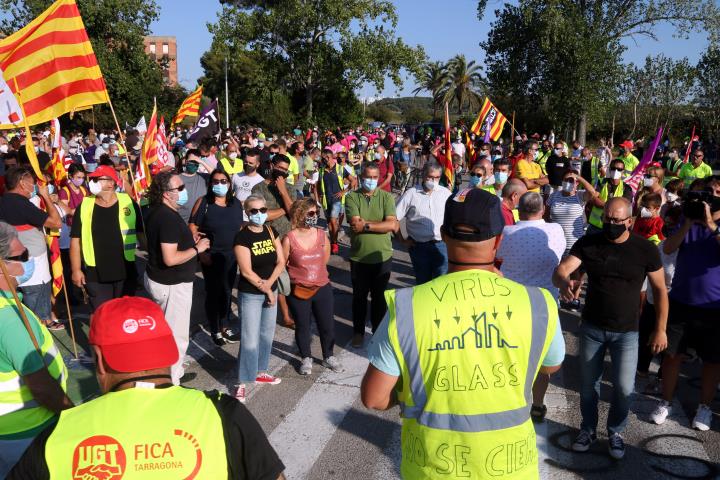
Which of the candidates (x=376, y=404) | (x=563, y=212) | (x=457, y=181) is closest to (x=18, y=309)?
(x=376, y=404)

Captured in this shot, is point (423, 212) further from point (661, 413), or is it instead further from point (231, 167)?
point (231, 167)

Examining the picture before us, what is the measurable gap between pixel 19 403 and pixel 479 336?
2.00 meters

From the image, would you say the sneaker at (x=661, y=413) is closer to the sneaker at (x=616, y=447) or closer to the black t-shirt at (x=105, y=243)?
the sneaker at (x=616, y=447)

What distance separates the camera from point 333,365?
603 centimetres

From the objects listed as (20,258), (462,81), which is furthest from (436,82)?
(20,258)

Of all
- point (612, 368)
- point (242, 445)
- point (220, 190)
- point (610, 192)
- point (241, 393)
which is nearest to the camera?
point (242, 445)

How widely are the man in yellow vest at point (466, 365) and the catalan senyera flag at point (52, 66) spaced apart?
187 inches

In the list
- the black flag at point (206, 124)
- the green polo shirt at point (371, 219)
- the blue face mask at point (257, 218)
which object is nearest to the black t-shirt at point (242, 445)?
the blue face mask at point (257, 218)

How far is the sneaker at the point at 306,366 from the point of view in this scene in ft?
19.4

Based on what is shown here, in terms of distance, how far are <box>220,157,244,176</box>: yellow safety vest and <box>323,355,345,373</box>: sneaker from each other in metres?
4.89

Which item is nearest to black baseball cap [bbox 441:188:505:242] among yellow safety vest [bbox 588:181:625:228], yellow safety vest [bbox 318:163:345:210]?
yellow safety vest [bbox 588:181:625:228]

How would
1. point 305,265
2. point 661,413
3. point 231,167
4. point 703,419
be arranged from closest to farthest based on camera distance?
point 703,419 → point 661,413 → point 305,265 → point 231,167

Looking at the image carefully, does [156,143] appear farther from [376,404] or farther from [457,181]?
[457,181]

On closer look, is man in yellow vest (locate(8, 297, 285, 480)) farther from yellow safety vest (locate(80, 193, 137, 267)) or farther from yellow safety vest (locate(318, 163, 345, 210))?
yellow safety vest (locate(318, 163, 345, 210))
